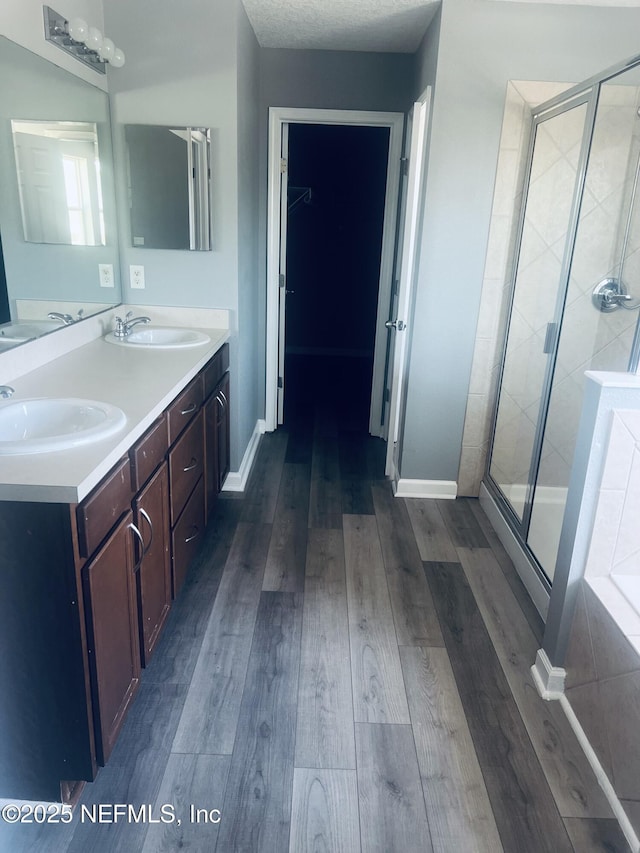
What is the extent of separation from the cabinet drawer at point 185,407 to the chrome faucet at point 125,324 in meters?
0.54

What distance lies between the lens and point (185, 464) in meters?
2.20

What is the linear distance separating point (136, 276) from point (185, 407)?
1056 millimetres

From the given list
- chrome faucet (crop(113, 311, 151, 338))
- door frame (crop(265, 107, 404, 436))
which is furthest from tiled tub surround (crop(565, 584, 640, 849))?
door frame (crop(265, 107, 404, 436))

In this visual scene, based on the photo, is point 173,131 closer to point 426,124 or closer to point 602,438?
point 426,124

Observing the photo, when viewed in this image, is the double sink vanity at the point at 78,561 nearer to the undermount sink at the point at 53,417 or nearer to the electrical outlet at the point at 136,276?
the undermount sink at the point at 53,417

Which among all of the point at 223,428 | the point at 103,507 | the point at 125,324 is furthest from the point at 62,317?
the point at 103,507

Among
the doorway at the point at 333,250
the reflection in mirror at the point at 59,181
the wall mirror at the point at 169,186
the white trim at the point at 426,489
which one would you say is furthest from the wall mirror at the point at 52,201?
the doorway at the point at 333,250

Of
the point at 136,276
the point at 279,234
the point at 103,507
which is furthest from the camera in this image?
the point at 279,234

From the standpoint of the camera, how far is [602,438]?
1.72m

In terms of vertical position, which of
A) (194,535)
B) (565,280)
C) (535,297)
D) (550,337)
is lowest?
(194,535)

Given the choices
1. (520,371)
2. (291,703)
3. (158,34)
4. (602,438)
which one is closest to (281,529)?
(291,703)

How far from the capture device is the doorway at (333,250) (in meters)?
5.83

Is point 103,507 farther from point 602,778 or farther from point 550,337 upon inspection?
point 550,337

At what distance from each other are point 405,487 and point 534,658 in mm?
1302
